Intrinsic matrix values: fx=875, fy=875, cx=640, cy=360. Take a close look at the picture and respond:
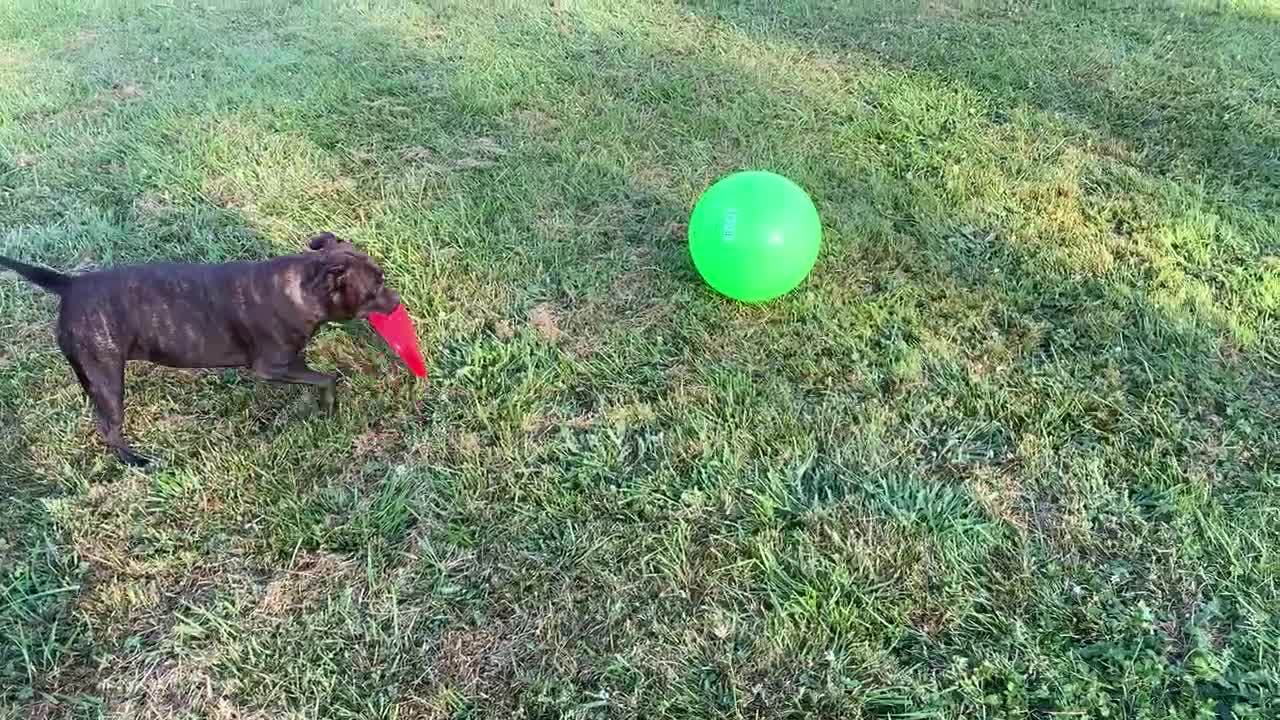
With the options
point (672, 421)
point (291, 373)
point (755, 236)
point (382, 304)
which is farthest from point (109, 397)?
point (755, 236)

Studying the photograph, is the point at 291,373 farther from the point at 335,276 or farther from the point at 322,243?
the point at 322,243

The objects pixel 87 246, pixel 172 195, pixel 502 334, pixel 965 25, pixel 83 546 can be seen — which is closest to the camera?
pixel 83 546

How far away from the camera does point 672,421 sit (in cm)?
351

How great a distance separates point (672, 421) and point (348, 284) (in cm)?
137

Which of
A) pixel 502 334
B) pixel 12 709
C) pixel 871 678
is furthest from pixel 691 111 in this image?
pixel 12 709

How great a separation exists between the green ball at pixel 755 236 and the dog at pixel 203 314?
1451 mm

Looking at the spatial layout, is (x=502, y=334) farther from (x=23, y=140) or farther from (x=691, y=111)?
(x=23, y=140)

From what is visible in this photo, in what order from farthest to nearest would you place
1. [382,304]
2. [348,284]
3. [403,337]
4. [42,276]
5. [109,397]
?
[403,337], [382,304], [348,284], [109,397], [42,276]

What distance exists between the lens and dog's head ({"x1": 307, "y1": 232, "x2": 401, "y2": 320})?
132 inches

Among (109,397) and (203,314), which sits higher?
A: (203,314)

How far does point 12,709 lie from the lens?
2605 mm

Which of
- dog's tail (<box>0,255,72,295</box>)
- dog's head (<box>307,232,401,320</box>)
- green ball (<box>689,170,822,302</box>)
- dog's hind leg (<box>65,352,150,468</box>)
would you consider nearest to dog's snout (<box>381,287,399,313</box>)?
dog's head (<box>307,232,401,320</box>)

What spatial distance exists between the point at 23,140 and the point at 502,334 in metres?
4.08

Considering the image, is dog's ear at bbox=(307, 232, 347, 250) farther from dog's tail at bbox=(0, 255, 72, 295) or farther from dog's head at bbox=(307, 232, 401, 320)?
dog's tail at bbox=(0, 255, 72, 295)
